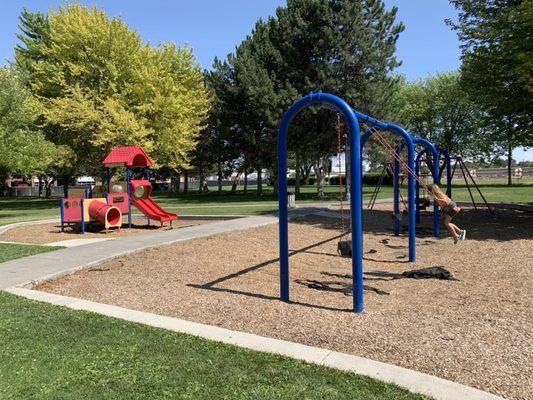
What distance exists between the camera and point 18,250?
9711mm

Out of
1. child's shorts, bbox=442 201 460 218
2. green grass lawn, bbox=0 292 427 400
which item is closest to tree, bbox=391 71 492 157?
child's shorts, bbox=442 201 460 218

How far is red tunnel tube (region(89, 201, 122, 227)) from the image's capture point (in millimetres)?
13875

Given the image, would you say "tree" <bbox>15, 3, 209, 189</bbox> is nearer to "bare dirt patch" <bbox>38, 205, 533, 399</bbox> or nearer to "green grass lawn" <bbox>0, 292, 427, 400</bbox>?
"bare dirt patch" <bbox>38, 205, 533, 399</bbox>

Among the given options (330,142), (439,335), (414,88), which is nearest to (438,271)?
(439,335)

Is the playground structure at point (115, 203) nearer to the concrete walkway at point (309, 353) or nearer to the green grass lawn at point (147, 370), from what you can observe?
the concrete walkway at point (309, 353)

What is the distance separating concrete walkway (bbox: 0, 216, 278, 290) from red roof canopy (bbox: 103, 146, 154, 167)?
3.81m

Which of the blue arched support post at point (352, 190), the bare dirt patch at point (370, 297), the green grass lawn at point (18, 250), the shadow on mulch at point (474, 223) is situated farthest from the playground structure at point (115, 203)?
the blue arched support post at point (352, 190)

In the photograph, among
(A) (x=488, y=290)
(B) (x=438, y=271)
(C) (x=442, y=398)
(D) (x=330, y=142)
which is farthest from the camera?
(D) (x=330, y=142)

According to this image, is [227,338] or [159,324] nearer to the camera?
[227,338]

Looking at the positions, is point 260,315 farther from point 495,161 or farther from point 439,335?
point 495,161

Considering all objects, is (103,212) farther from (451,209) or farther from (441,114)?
(441,114)

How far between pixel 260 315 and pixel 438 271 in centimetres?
358

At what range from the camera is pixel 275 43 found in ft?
97.8

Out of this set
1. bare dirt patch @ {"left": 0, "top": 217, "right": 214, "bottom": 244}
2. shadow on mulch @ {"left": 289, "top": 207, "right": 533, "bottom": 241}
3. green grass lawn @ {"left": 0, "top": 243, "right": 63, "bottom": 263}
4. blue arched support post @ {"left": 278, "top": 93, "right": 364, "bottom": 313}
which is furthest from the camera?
bare dirt patch @ {"left": 0, "top": 217, "right": 214, "bottom": 244}
